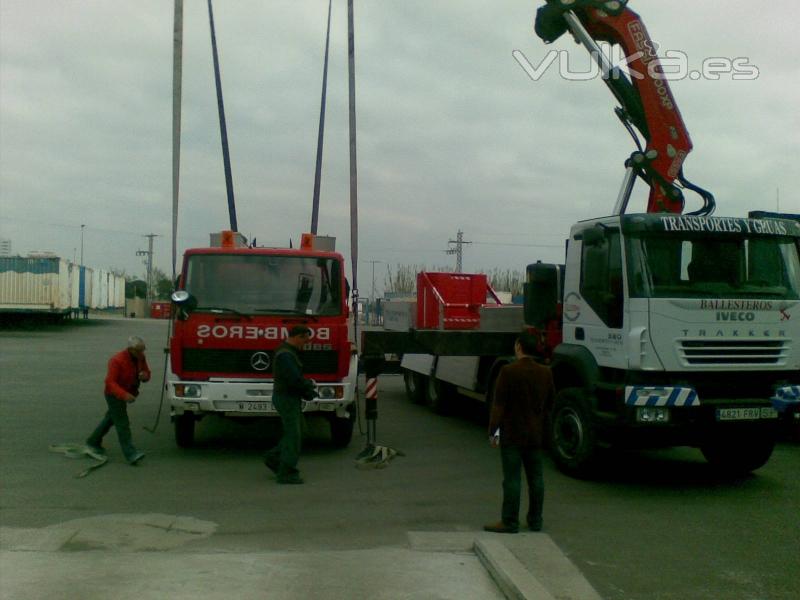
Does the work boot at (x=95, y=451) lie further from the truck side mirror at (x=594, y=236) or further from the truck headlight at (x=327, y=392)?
the truck side mirror at (x=594, y=236)

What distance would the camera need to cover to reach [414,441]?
11.6 meters

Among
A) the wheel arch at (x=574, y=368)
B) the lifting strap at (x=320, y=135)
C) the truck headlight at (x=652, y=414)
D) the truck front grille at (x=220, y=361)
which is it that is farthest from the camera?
the lifting strap at (x=320, y=135)

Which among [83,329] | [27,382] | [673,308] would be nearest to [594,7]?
[673,308]

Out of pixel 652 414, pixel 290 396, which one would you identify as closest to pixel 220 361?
pixel 290 396

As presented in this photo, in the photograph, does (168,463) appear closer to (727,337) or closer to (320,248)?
(320,248)

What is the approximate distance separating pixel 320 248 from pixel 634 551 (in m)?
6.10

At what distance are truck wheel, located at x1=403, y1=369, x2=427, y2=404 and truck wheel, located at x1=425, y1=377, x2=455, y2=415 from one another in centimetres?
89

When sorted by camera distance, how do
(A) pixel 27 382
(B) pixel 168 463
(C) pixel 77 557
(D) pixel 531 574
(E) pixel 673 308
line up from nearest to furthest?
(D) pixel 531 574
(C) pixel 77 557
(E) pixel 673 308
(B) pixel 168 463
(A) pixel 27 382

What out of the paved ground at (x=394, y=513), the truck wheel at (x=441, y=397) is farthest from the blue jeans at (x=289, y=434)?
the truck wheel at (x=441, y=397)

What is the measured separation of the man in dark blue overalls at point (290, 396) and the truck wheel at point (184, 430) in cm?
217

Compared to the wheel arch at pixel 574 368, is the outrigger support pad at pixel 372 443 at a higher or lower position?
lower

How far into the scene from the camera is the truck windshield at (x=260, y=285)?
399 inches

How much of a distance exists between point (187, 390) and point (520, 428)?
15.4ft

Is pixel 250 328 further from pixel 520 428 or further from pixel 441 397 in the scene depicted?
pixel 441 397
